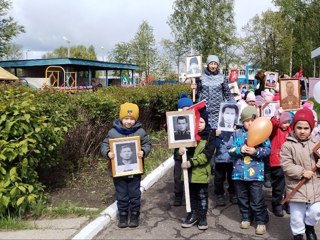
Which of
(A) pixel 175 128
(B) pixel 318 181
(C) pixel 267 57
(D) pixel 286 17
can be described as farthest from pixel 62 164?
(D) pixel 286 17

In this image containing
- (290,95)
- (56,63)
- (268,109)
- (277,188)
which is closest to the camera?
(277,188)

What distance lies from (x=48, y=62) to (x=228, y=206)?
24.2 m

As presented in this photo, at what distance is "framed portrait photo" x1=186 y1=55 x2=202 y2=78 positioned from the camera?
21.5ft

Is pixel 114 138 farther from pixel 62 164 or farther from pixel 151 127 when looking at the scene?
pixel 151 127

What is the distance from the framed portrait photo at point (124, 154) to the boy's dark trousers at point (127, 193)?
129 mm

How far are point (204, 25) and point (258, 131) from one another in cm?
3793

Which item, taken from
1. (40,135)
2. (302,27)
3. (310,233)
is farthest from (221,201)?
(302,27)

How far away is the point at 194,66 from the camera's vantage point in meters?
6.68

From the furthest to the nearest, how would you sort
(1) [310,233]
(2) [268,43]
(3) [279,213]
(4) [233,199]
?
(2) [268,43]
(4) [233,199]
(3) [279,213]
(1) [310,233]

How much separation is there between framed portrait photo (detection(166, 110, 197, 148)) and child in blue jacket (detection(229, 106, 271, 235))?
52 cm

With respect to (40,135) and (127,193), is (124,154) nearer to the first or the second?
(127,193)

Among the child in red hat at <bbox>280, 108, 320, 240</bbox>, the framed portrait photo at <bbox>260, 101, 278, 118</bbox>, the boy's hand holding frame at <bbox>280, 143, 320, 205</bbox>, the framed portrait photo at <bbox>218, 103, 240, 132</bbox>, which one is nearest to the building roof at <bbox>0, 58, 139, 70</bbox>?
the framed portrait photo at <bbox>260, 101, 278, 118</bbox>

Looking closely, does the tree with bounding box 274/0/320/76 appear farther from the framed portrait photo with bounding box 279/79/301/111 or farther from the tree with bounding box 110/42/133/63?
the framed portrait photo with bounding box 279/79/301/111

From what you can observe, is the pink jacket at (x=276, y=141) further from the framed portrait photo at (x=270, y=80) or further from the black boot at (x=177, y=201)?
the framed portrait photo at (x=270, y=80)
